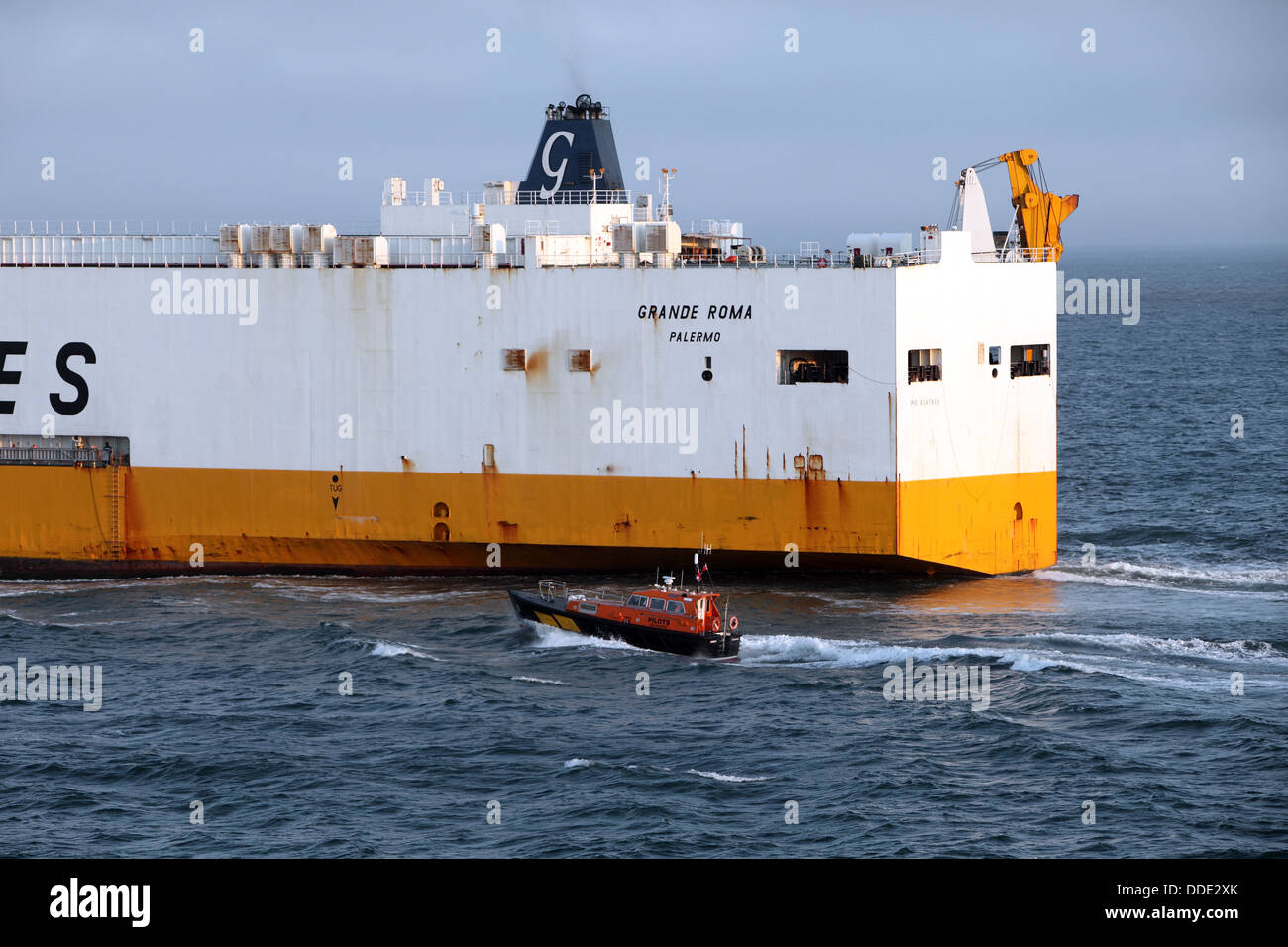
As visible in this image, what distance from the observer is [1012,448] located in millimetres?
44844

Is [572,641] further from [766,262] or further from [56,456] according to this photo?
[56,456]

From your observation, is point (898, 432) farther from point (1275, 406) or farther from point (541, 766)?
point (1275, 406)

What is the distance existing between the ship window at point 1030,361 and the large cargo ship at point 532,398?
8cm

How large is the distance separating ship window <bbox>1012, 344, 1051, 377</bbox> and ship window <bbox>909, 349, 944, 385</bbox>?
312 centimetres

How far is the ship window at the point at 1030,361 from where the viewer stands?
4509cm

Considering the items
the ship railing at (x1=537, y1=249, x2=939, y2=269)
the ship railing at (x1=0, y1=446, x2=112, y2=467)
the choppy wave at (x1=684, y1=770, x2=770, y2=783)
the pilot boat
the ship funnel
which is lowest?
the choppy wave at (x1=684, y1=770, x2=770, y2=783)

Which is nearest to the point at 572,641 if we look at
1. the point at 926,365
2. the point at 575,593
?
the point at 575,593

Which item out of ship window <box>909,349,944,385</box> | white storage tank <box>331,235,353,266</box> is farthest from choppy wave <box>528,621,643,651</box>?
white storage tank <box>331,235,353,266</box>

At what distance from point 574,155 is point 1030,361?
51.2 ft

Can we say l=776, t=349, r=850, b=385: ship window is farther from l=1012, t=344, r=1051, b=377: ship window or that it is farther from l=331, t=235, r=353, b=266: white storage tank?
l=331, t=235, r=353, b=266: white storage tank

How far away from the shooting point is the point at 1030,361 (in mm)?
45312

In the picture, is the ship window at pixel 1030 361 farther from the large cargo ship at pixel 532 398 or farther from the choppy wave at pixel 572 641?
the choppy wave at pixel 572 641

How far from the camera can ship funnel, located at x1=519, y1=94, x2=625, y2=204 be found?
50.8 m

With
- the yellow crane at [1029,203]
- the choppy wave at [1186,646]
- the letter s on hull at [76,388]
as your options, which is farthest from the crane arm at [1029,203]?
the letter s on hull at [76,388]
